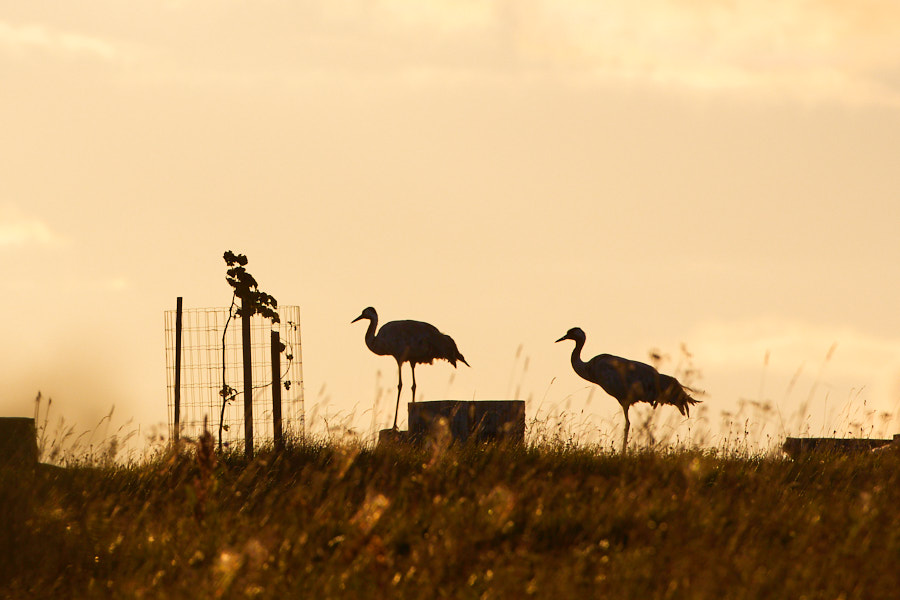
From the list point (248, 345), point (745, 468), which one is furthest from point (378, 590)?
point (248, 345)

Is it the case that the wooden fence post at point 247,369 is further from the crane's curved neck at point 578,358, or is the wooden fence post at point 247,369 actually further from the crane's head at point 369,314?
the crane's curved neck at point 578,358

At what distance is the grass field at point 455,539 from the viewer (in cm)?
630

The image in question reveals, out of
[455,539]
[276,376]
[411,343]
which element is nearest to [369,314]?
[411,343]

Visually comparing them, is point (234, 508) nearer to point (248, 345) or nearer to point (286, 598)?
point (286, 598)

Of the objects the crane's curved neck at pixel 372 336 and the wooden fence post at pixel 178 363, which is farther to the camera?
the crane's curved neck at pixel 372 336

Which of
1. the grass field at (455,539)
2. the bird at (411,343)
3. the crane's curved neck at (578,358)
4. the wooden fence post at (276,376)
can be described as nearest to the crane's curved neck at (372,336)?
the bird at (411,343)

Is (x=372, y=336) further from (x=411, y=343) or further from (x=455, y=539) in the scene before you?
(x=455, y=539)

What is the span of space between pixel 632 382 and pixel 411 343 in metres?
3.90

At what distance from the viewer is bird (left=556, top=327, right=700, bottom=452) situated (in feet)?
47.7

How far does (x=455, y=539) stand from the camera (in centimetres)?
702

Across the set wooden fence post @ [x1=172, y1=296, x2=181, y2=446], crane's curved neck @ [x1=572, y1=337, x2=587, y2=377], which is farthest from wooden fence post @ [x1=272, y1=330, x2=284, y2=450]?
crane's curved neck @ [x1=572, y1=337, x2=587, y2=377]

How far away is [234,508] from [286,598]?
2.83 metres

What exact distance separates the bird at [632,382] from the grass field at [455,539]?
4647 millimetres

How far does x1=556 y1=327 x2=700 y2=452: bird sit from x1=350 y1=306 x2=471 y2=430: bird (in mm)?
2690
